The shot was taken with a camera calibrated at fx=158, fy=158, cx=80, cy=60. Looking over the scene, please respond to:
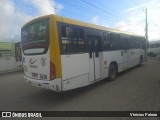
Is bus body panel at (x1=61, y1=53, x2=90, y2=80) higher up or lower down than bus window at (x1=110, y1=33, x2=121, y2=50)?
lower down

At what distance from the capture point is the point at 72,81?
5953mm

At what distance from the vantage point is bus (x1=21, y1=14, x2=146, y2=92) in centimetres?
545

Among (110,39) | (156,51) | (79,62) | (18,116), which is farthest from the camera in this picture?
(156,51)

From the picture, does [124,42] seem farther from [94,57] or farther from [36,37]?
[36,37]

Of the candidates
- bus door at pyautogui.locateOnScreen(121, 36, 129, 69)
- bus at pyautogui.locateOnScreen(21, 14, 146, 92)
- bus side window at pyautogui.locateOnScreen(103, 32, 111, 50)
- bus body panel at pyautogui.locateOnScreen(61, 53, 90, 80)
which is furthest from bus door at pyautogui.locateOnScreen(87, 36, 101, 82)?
bus door at pyautogui.locateOnScreen(121, 36, 129, 69)

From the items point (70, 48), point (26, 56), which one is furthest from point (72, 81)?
point (26, 56)

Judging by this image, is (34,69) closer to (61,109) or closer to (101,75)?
(61,109)

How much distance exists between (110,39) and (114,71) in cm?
194

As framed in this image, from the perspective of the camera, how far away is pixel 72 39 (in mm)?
6113

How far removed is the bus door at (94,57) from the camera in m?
7.18

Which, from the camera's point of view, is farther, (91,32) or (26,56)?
(91,32)

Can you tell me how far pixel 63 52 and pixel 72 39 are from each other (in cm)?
77

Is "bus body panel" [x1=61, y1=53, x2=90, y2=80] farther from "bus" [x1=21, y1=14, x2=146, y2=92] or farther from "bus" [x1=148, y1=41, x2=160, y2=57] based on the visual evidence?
"bus" [x1=148, y1=41, x2=160, y2=57]

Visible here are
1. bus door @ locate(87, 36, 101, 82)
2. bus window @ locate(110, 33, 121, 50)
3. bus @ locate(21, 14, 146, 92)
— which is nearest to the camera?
bus @ locate(21, 14, 146, 92)
